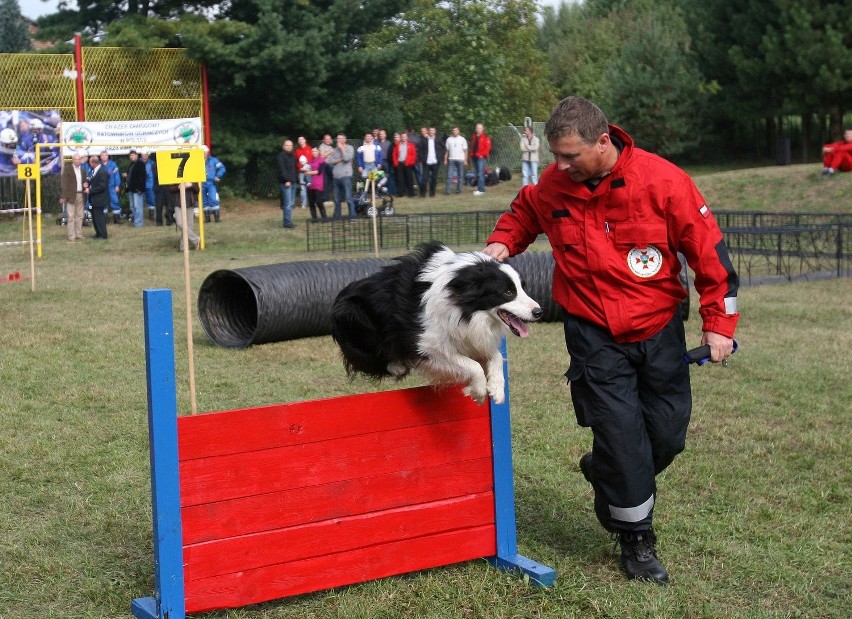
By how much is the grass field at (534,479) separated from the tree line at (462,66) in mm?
17524

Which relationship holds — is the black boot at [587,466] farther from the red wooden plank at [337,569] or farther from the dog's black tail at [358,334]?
the dog's black tail at [358,334]

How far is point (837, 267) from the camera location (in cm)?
1441

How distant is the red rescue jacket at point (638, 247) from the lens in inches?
151

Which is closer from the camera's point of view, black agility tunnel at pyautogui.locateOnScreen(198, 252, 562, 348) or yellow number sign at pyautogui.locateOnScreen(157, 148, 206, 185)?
yellow number sign at pyautogui.locateOnScreen(157, 148, 206, 185)

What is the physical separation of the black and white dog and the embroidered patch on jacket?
1.55 ft

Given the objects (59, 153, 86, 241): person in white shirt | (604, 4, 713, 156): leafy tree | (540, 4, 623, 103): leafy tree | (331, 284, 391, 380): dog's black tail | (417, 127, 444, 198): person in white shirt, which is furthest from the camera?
(540, 4, 623, 103): leafy tree

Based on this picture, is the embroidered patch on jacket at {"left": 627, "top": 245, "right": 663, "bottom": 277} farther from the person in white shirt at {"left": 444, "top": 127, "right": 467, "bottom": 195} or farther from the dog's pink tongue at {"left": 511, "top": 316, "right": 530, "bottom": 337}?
the person in white shirt at {"left": 444, "top": 127, "right": 467, "bottom": 195}

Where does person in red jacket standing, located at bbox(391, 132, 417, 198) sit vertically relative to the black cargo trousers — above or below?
above

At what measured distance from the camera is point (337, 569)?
3.90 m

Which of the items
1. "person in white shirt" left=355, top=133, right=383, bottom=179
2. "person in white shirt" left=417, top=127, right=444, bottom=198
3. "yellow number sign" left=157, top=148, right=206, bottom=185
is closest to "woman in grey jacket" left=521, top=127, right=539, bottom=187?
"person in white shirt" left=417, top=127, right=444, bottom=198

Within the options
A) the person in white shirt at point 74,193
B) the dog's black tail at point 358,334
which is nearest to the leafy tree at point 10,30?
the person in white shirt at point 74,193

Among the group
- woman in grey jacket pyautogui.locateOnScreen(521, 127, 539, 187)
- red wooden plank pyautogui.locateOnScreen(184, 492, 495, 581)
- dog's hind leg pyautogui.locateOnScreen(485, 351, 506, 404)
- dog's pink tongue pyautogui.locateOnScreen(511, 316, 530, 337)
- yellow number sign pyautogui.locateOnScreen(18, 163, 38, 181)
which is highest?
woman in grey jacket pyautogui.locateOnScreen(521, 127, 539, 187)

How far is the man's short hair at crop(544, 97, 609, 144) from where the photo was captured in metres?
3.72

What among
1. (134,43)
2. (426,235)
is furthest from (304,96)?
(426,235)
